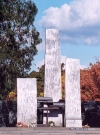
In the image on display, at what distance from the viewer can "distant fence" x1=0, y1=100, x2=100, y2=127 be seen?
30.4m

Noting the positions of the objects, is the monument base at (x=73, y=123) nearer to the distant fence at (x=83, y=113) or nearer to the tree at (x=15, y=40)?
the distant fence at (x=83, y=113)

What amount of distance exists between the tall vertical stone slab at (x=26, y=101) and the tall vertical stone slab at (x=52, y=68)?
2.03 metres

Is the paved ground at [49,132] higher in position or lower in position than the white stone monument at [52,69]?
lower

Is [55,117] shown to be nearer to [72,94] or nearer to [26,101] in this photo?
[72,94]

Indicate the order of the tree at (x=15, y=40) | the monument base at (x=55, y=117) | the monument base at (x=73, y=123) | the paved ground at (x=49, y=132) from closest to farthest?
1. the paved ground at (x=49, y=132)
2. the monument base at (x=73, y=123)
3. the monument base at (x=55, y=117)
4. the tree at (x=15, y=40)

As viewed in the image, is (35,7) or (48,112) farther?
(35,7)

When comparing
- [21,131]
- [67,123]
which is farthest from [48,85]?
[21,131]

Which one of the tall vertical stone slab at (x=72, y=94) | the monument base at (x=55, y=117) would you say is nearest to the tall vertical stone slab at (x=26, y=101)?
the monument base at (x=55, y=117)

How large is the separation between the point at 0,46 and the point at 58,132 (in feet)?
47.3

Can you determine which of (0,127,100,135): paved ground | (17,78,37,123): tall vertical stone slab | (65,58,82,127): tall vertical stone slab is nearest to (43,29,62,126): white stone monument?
(65,58,82,127): tall vertical stone slab

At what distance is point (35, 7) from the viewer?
3866 cm

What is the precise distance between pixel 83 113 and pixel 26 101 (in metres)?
4.77

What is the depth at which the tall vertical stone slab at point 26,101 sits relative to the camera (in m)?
27.2

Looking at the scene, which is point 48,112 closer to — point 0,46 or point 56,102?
point 56,102
